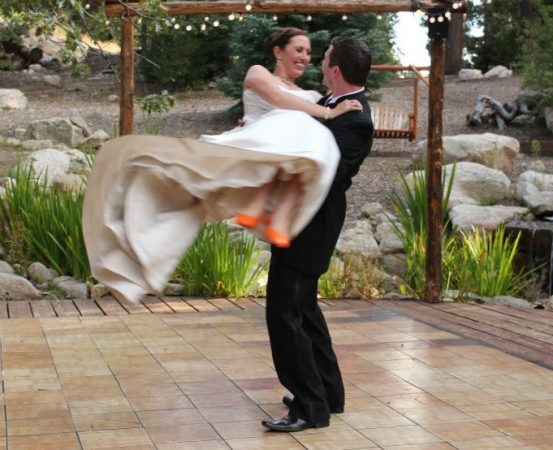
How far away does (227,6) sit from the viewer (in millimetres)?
9359

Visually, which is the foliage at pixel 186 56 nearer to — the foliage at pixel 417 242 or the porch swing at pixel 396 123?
the porch swing at pixel 396 123

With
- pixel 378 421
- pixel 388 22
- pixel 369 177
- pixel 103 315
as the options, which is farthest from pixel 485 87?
pixel 378 421

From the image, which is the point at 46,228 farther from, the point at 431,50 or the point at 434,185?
the point at 431,50

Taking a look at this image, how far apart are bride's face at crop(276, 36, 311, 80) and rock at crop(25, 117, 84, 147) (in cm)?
1234

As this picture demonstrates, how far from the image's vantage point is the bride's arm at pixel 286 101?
5145mm

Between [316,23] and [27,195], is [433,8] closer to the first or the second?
[27,195]

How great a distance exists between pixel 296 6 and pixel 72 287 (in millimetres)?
3108

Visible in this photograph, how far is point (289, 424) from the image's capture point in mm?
5219

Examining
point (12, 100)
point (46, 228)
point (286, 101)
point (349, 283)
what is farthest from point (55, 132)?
point (286, 101)

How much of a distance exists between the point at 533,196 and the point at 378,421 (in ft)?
29.0

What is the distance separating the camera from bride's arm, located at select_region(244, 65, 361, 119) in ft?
16.9

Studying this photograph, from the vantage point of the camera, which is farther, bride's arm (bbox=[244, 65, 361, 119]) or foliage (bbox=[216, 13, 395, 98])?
foliage (bbox=[216, 13, 395, 98])

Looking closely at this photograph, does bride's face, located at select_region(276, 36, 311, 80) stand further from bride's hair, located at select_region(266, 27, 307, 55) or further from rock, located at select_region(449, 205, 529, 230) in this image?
rock, located at select_region(449, 205, 529, 230)

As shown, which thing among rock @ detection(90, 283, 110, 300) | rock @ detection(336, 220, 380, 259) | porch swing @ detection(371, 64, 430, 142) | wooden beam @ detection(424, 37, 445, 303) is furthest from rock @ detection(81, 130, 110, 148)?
wooden beam @ detection(424, 37, 445, 303)
